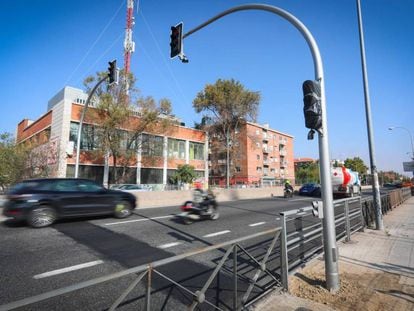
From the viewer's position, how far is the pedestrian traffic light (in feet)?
15.6

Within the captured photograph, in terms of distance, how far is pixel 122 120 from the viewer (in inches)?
1148

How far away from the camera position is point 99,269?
4.90 meters

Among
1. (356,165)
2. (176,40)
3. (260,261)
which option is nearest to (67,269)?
(260,261)

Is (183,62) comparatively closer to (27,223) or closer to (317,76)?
(317,76)

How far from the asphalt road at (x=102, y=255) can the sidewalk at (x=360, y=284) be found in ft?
3.71

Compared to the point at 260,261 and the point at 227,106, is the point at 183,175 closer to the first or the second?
the point at 227,106

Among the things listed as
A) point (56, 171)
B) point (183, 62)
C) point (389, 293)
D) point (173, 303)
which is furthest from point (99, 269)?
point (56, 171)

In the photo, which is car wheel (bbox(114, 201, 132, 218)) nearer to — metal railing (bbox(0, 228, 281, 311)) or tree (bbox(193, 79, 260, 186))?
metal railing (bbox(0, 228, 281, 311))

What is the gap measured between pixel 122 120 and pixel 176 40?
72.0 feet

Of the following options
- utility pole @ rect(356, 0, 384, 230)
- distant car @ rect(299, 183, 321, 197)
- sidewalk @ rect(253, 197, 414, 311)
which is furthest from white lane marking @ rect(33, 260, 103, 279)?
distant car @ rect(299, 183, 321, 197)

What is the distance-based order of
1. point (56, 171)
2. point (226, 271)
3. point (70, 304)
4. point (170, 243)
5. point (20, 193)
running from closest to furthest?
point (70, 304), point (226, 271), point (170, 243), point (20, 193), point (56, 171)

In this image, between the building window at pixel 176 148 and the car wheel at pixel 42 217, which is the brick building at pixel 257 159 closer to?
the building window at pixel 176 148

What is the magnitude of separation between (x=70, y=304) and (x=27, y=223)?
21.7ft

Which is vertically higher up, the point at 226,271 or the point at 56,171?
the point at 56,171
